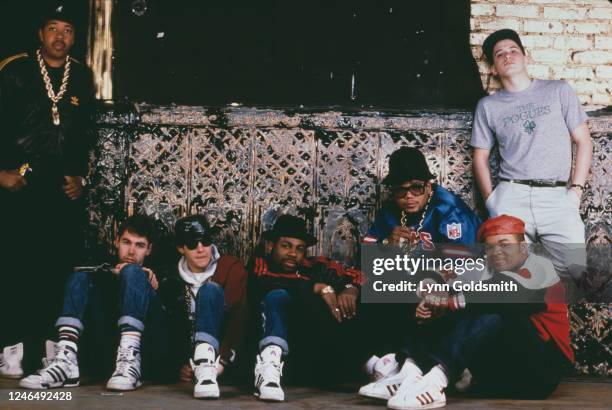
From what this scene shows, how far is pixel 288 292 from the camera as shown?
493 cm

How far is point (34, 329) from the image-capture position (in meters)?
5.45

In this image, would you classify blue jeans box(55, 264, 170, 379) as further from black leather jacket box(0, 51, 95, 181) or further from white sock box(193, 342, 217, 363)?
black leather jacket box(0, 51, 95, 181)

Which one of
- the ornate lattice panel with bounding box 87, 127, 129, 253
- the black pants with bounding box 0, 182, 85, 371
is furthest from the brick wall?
the black pants with bounding box 0, 182, 85, 371

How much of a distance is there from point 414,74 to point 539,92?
1.00 meters

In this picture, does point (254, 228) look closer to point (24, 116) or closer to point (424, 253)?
point (424, 253)

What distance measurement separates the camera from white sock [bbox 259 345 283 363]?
15.0 ft

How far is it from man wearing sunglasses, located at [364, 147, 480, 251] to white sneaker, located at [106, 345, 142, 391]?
1.67 meters

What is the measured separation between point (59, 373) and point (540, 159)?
345cm

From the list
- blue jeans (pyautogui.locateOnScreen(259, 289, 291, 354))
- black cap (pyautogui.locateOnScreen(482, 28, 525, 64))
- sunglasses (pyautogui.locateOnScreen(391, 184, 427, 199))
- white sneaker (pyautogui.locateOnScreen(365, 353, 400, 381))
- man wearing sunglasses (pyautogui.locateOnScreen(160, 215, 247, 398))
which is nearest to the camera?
blue jeans (pyautogui.locateOnScreen(259, 289, 291, 354))

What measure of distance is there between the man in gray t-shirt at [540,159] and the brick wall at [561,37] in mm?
403

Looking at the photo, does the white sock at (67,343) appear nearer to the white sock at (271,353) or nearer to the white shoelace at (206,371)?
the white shoelace at (206,371)

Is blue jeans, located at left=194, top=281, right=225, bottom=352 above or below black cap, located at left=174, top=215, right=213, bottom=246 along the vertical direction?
below

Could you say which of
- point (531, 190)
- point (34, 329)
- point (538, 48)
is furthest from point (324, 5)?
point (34, 329)

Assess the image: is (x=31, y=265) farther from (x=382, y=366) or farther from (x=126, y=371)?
(x=382, y=366)
